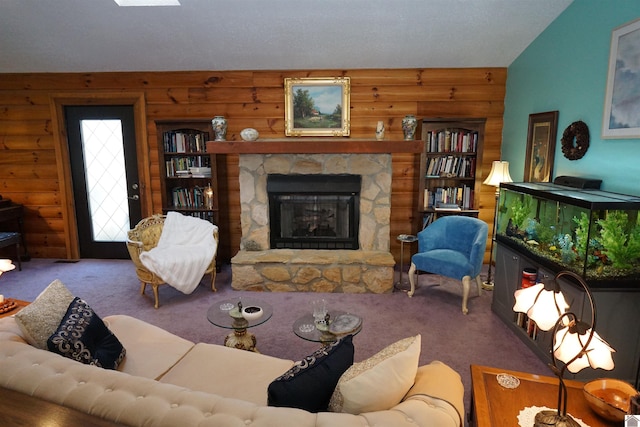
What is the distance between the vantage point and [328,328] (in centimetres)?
Answer: 264

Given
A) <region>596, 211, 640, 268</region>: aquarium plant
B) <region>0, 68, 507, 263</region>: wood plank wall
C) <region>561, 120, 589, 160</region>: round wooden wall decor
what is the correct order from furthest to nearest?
<region>0, 68, 507, 263</region>: wood plank wall → <region>561, 120, 589, 160</region>: round wooden wall decor → <region>596, 211, 640, 268</region>: aquarium plant

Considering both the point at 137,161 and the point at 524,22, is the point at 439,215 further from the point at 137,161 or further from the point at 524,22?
the point at 137,161

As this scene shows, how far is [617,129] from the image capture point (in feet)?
9.87

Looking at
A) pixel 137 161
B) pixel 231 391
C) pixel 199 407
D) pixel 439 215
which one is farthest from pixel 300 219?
pixel 199 407

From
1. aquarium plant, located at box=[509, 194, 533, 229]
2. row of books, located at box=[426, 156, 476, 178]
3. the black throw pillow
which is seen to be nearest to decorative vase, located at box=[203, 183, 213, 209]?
row of books, located at box=[426, 156, 476, 178]

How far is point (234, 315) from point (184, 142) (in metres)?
2.98

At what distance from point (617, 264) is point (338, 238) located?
2.77 meters

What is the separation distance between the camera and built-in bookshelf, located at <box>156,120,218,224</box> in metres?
4.99

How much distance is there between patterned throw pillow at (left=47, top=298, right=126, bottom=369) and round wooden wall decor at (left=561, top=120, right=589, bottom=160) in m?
3.71

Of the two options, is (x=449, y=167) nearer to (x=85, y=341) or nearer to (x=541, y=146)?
(x=541, y=146)

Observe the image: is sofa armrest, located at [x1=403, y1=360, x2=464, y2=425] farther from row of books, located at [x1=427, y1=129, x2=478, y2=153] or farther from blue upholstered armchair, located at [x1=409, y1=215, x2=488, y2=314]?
row of books, located at [x1=427, y1=129, x2=478, y2=153]

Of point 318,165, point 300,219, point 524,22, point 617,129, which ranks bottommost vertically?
point 300,219

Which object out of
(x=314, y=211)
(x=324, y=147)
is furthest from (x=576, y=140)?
(x=314, y=211)

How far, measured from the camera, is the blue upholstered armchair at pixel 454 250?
12.9ft
